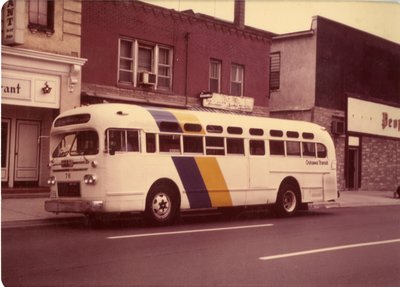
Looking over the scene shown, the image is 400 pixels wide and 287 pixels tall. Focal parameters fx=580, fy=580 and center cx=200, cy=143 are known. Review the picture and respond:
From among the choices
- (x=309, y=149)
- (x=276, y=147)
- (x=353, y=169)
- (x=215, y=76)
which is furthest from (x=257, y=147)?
(x=353, y=169)

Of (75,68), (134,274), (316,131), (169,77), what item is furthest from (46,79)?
(134,274)

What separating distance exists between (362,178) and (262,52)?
34.6 ft

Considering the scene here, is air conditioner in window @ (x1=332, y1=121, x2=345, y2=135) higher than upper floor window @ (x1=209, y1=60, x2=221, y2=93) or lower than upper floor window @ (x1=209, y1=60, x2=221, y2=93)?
lower

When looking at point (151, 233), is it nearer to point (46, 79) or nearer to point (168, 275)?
point (168, 275)

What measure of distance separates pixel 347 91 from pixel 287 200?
1700 cm

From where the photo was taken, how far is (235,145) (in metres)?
15.0

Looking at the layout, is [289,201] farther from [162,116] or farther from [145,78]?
[145,78]

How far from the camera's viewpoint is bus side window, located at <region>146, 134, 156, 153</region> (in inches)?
512

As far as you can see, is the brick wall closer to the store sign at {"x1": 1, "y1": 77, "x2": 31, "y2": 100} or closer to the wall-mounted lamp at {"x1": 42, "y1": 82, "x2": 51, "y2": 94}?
the wall-mounted lamp at {"x1": 42, "y1": 82, "x2": 51, "y2": 94}

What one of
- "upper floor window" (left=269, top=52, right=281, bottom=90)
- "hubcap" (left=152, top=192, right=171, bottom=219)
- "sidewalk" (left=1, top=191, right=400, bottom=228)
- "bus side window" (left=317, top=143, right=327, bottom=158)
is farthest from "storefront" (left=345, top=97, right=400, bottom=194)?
"hubcap" (left=152, top=192, right=171, bottom=219)

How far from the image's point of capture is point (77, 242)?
10.1 m

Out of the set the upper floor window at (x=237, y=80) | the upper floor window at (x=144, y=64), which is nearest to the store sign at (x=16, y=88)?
the upper floor window at (x=144, y=64)

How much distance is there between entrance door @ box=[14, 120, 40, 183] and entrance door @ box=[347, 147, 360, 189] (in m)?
18.7

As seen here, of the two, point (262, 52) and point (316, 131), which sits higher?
point (262, 52)
